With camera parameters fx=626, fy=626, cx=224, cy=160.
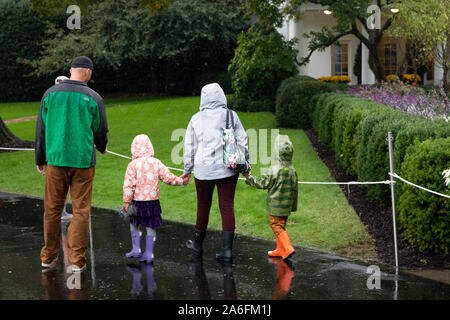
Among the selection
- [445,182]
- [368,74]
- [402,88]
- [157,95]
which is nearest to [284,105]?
[402,88]

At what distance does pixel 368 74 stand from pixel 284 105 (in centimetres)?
779

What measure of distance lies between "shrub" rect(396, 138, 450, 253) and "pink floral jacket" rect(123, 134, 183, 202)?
2.47m

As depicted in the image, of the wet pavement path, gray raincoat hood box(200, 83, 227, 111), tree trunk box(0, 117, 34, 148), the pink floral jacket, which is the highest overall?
gray raincoat hood box(200, 83, 227, 111)

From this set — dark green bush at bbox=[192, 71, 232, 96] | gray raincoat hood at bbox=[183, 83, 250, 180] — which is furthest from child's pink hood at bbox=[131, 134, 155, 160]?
dark green bush at bbox=[192, 71, 232, 96]

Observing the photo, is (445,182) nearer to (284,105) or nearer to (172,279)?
(172,279)

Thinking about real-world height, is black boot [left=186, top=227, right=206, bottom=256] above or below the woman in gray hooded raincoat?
below

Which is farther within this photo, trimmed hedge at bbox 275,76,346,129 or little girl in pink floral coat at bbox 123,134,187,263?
trimmed hedge at bbox 275,76,346,129

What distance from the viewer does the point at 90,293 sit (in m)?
5.10

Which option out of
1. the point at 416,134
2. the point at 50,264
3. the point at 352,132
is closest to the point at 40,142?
the point at 50,264

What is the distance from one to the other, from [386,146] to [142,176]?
3319 mm

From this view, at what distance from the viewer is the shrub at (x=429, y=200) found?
19.8 feet

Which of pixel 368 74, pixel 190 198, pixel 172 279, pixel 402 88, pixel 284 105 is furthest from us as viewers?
pixel 368 74

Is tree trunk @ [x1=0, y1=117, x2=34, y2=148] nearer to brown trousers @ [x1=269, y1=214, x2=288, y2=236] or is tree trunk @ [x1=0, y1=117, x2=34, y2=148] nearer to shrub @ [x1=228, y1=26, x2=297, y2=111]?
shrub @ [x1=228, y1=26, x2=297, y2=111]

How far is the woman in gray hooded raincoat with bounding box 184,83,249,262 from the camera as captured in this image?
603 cm
